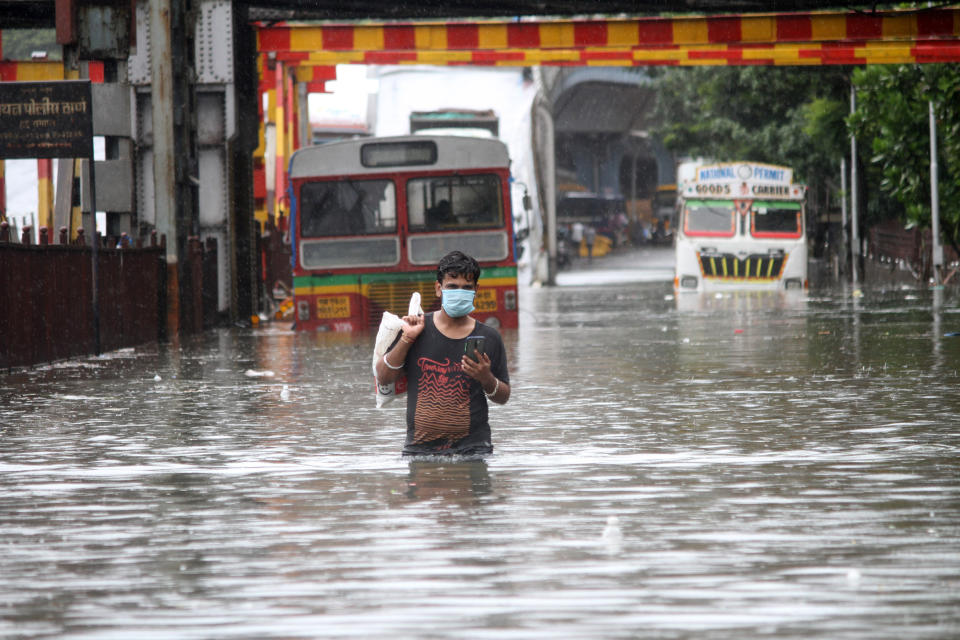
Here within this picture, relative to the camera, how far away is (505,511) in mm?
7523

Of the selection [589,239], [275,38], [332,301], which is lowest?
[332,301]

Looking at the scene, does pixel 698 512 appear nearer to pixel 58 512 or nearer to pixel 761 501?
pixel 761 501

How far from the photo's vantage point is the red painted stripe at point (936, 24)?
2856 cm

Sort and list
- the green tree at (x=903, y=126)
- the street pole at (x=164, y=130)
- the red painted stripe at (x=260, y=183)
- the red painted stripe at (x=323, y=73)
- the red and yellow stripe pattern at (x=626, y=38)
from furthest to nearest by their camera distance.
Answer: the red painted stripe at (x=323, y=73)
the red painted stripe at (x=260, y=183)
the green tree at (x=903, y=126)
the red and yellow stripe pattern at (x=626, y=38)
the street pole at (x=164, y=130)

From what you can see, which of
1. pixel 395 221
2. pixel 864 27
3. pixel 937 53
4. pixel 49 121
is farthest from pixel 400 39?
pixel 49 121

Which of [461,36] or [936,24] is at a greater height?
[461,36]

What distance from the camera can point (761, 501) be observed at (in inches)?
303

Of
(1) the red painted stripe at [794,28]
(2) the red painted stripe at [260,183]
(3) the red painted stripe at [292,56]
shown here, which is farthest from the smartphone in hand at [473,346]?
(2) the red painted stripe at [260,183]

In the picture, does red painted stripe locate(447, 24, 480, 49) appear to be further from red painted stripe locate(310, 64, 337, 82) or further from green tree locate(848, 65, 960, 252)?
red painted stripe locate(310, 64, 337, 82)

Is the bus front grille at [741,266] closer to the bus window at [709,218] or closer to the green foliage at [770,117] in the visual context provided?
the bus window at [709,218]

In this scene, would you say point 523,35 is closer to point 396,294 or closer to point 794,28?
point 794,28

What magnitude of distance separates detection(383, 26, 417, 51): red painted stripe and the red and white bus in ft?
22.1

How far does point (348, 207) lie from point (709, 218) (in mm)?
18232

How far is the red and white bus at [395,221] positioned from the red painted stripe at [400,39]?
675cm
